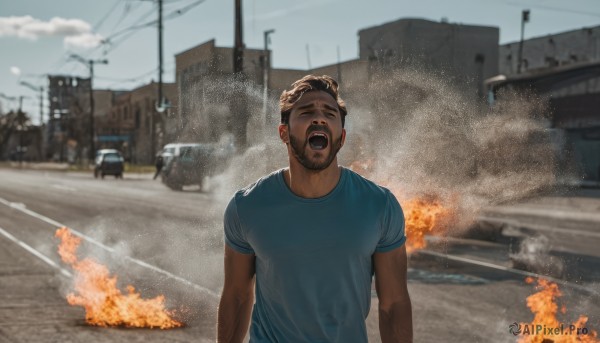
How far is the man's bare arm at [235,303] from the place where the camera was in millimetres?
2738

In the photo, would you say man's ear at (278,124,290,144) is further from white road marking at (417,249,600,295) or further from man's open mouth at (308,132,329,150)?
white road marking at (417,249,600,295)

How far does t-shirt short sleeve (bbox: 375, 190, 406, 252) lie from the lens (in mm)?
2531

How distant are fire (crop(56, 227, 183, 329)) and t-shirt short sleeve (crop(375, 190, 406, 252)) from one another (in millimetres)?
4563

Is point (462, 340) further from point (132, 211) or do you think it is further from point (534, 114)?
point (132, 211)

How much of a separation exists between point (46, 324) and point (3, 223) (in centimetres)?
1232

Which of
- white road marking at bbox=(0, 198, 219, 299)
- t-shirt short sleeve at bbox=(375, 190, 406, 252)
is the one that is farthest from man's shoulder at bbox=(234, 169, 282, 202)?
white road marking at bbox=(0, 198, 219, 299)

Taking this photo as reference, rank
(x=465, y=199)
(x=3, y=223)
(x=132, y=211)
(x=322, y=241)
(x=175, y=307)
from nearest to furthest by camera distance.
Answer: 1. (x=322, y=241)
2. (x=465, y=199)
3. (x=175, y=307)
4. (x=3, y=223)
5. (x=132, y=211)

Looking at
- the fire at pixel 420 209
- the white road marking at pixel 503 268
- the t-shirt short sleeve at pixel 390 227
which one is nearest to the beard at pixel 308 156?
the t-shirt short sleeve at pixel 390 227

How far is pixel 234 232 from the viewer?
2.64 metres

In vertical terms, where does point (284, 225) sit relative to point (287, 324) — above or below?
above

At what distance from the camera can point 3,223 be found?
1819cm

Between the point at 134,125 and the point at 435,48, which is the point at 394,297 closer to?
the point at 435,48

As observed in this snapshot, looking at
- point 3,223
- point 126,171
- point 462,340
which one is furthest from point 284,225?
point 126,171

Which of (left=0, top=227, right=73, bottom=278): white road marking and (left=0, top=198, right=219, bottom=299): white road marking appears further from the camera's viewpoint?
(left=0, top=227, right=73, bottom=278): white road marking
